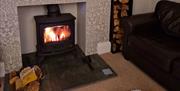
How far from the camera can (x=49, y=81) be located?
2.37 meters

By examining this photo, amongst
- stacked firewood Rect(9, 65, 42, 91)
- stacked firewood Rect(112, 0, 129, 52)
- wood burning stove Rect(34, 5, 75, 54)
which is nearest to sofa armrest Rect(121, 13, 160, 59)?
stacked firewood Rect(112, 0, 129, 52)

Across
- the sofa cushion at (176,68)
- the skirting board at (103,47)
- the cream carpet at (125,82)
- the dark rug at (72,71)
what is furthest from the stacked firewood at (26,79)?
the sofa cushion at (176,68)

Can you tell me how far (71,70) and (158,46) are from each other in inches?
41.5

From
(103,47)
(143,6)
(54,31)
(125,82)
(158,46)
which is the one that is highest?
(143,6)

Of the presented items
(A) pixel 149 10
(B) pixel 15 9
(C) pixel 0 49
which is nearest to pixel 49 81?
(C) pixel 0 49

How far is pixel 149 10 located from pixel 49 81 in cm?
182

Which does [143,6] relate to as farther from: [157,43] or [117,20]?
[157,43]

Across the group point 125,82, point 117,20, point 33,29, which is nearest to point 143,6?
point 117,20

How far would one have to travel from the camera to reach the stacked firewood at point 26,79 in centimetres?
221

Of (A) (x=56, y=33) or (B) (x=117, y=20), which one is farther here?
(B) (x=117, y=20)

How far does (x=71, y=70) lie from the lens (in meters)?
2.60

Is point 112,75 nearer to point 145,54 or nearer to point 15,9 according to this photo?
point 145,54

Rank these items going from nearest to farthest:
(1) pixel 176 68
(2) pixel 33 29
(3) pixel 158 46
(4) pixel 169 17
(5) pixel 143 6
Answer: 1. (1) pixel 176 68
2. (3) pixel 158 46
3. (4) pixel 169 17
4. (2) pixel 33 29
5. (5) pixel 143 6

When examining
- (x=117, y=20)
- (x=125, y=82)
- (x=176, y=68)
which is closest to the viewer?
(x=176, y=68)
